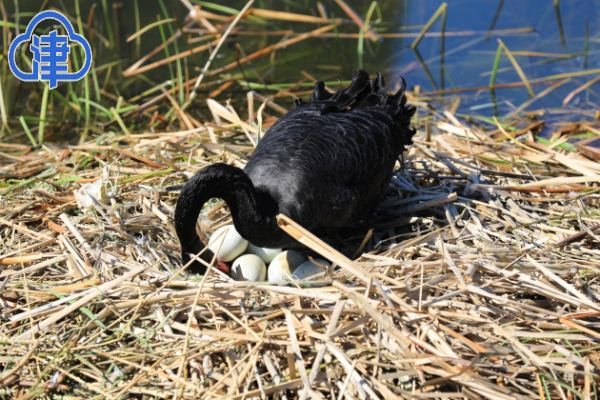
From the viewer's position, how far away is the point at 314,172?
169 inches

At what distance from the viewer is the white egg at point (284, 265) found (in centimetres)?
426

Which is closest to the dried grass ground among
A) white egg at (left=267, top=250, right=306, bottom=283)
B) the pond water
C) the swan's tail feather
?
white egg at (left=267, top=250, right=306, bottom=283)

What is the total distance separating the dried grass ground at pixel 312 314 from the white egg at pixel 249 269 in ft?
0.62

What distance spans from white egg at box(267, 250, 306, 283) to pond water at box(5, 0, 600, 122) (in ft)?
12.5

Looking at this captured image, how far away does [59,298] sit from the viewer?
386 centimetres

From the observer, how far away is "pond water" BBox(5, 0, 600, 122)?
7.94 metres

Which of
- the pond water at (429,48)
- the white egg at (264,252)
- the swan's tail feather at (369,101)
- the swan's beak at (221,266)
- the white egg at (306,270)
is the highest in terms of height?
the swan's tail feather at (369,101)

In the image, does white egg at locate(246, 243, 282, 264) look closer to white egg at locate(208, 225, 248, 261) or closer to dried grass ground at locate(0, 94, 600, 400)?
white egg at locate(208, 225, 248, 261)

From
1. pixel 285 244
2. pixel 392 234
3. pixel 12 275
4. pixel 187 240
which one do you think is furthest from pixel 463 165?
pixel 12 275

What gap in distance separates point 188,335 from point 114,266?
3.05 feet

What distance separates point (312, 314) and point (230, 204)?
92 cm

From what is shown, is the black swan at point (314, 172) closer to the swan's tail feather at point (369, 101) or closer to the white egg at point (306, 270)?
the swan's tail feather at point (369, 101)

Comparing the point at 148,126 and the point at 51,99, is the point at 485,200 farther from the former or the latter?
the point at 51,99

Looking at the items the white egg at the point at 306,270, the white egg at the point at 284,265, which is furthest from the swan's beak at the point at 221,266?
the white egg at the point at 306,270
